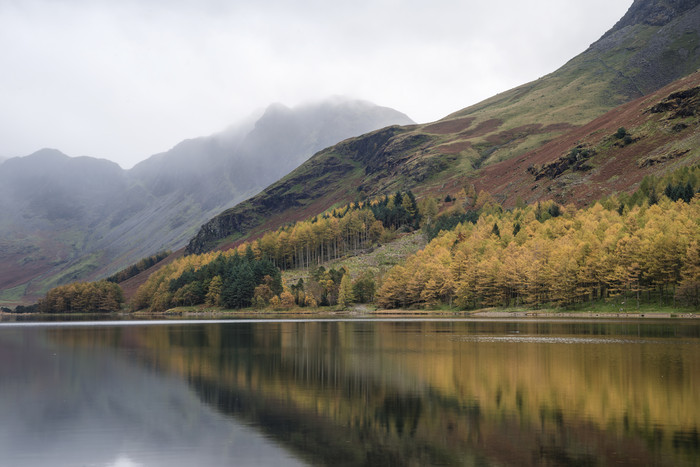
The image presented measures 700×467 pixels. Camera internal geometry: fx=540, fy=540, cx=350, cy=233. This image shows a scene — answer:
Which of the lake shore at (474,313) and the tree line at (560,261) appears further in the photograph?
the tree line at (560,261)

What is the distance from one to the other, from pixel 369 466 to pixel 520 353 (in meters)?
32.4

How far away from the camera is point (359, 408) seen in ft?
86.5

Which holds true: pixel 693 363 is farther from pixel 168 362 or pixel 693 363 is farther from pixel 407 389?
pixel 168 362

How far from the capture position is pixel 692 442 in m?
19.7

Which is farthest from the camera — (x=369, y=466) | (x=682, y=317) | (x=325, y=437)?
(x=682, y=317)

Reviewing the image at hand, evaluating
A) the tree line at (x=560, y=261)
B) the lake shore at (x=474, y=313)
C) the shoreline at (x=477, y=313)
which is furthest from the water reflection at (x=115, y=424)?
the tree line at (x=560, y=261)

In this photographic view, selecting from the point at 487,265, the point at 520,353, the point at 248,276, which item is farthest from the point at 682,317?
the point at 248,276

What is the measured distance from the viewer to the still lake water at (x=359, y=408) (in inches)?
762

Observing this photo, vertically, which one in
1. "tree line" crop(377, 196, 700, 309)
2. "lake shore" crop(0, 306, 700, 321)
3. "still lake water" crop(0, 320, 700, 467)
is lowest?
"lake shore" crop(0, 306, 700, 321)

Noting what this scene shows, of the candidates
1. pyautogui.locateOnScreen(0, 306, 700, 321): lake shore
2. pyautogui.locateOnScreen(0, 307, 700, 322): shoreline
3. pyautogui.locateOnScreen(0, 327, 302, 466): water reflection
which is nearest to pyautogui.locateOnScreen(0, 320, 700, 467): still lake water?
pyautogui.locateOnScreen(0, 327, 302, 466): water reflection

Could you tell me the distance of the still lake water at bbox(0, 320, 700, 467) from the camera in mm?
19359

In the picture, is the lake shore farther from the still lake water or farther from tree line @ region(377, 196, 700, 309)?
the still lake water

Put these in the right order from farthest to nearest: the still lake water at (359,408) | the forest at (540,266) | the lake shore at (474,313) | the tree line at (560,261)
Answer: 1. the forest at (540,266)
2. the tree line at (560,261)
3. the lake shore at (474,313)
4. the still lake water at (359,408)

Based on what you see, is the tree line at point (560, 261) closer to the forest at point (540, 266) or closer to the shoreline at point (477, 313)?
the forest at point (540, 266)
